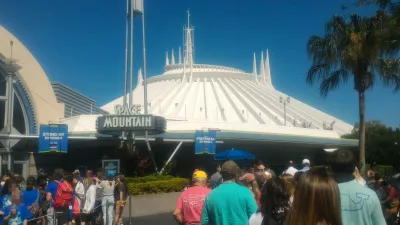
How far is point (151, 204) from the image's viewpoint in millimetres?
18688

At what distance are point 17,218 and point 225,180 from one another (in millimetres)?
4141

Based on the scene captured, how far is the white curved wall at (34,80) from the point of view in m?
24.7

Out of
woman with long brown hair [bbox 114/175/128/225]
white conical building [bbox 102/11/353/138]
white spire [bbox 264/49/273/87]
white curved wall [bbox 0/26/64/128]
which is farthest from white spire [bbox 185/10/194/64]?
woman with long brown hair [bbox 114/175/128/225]

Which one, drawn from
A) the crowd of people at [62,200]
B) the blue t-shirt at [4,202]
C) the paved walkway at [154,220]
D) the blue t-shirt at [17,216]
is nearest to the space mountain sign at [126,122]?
the paved walkway at [154,220]

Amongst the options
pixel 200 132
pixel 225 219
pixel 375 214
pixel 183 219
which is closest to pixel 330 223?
pixel 375 214

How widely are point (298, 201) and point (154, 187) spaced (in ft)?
54.1

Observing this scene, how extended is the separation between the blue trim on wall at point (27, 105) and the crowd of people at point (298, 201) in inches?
795

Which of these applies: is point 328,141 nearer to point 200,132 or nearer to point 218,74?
point 200,132

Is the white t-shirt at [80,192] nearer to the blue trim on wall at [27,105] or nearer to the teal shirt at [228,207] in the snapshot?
the teal shirt at [228,207]

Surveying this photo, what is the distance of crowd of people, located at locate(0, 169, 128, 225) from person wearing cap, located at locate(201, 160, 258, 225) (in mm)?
4025

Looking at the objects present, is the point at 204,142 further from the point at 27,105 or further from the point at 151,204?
the point at 27,105

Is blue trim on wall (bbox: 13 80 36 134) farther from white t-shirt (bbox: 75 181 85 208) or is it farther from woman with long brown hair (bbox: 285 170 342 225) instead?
woman with long brown hair (bbox: 285 170 342 225)

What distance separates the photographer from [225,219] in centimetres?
527

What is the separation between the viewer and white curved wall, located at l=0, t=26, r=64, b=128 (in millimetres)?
24656
